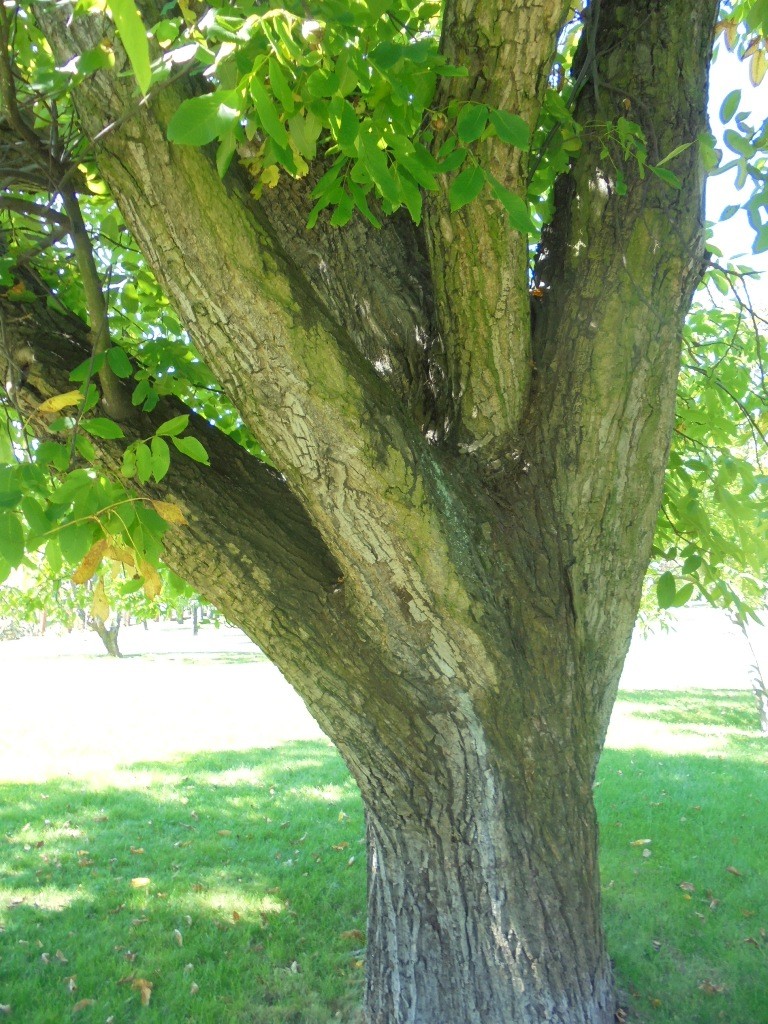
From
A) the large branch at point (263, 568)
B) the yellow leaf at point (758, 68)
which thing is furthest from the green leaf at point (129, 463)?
the yellow leaf at point (758, 68)

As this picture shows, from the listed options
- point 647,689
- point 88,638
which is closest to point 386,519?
point 647,689

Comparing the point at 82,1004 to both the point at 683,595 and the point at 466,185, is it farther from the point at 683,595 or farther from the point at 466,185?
the point at 466,185

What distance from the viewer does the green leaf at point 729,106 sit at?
78.4 inches

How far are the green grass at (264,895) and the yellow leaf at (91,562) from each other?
241 cm

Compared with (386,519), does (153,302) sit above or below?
above

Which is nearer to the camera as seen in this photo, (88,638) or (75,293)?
(75,293)

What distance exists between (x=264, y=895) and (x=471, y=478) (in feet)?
10.9

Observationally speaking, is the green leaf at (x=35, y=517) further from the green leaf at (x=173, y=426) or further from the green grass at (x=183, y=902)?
the green grass at (x=183, y=902)

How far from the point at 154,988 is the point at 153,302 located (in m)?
3.23

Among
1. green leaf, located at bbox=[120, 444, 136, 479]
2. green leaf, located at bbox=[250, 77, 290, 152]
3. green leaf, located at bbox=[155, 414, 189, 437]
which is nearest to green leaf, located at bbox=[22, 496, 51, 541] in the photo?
green leaf, located at bbox=[120, 444, 136, 479]

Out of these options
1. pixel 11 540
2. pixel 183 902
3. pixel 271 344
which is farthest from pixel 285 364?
pixel 183 902

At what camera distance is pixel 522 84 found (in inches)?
81.5

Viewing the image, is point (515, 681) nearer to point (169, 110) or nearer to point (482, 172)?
point (482, 172)

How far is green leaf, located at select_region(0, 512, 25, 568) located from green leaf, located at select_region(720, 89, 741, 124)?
2.03 metres
